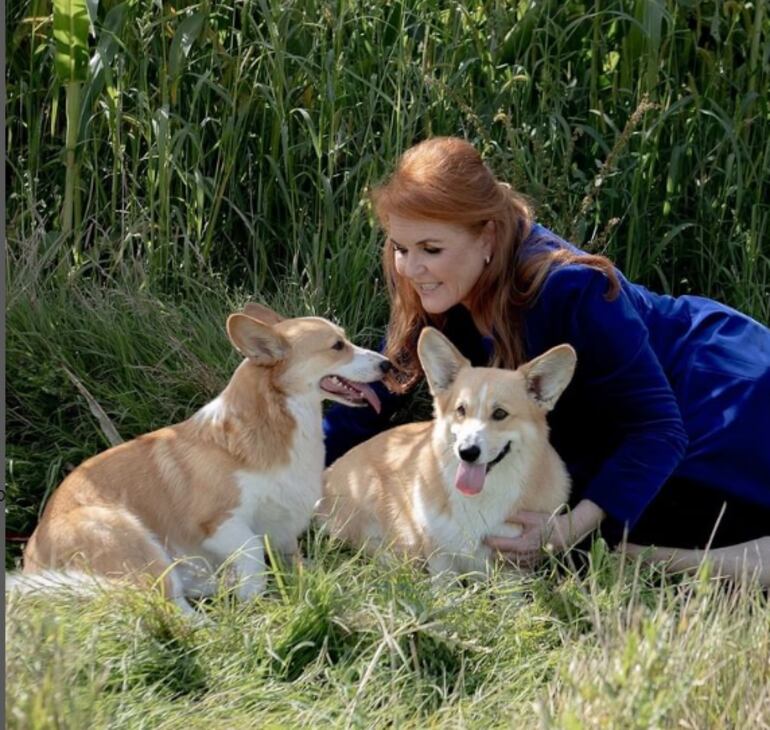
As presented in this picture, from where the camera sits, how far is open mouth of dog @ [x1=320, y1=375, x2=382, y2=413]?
415cm

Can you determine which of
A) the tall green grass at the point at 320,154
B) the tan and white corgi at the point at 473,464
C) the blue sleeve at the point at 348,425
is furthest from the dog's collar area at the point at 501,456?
the tall green grass at the point at 320,154

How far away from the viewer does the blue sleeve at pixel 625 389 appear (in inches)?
158

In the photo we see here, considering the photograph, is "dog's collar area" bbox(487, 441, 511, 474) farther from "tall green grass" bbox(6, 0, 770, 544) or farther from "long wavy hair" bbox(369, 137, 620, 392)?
"tall green grass" bbox(6, 0, 770, 544)

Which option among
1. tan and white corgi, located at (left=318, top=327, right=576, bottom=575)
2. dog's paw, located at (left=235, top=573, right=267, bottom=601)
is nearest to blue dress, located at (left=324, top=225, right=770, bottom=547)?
tan and white corgi, located at (left=318, top=327, right=576, bottom=575)

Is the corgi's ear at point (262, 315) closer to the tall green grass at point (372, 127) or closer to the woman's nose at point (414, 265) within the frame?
the woman's nose at point (414, 265)

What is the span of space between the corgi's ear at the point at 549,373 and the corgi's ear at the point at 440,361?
19 cm

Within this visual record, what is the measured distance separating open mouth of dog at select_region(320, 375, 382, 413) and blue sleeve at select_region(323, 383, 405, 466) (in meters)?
0.31

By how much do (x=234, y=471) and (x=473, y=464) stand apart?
26.9 inches

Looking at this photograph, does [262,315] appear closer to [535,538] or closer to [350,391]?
[350,391]

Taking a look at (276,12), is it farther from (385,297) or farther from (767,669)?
(767,669)

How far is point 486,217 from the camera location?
4062mm

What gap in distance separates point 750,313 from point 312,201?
5.37 feet

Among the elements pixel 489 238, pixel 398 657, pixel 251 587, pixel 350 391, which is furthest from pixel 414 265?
pixel 398 657

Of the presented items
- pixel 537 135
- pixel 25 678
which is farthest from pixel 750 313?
pixel 25 678
